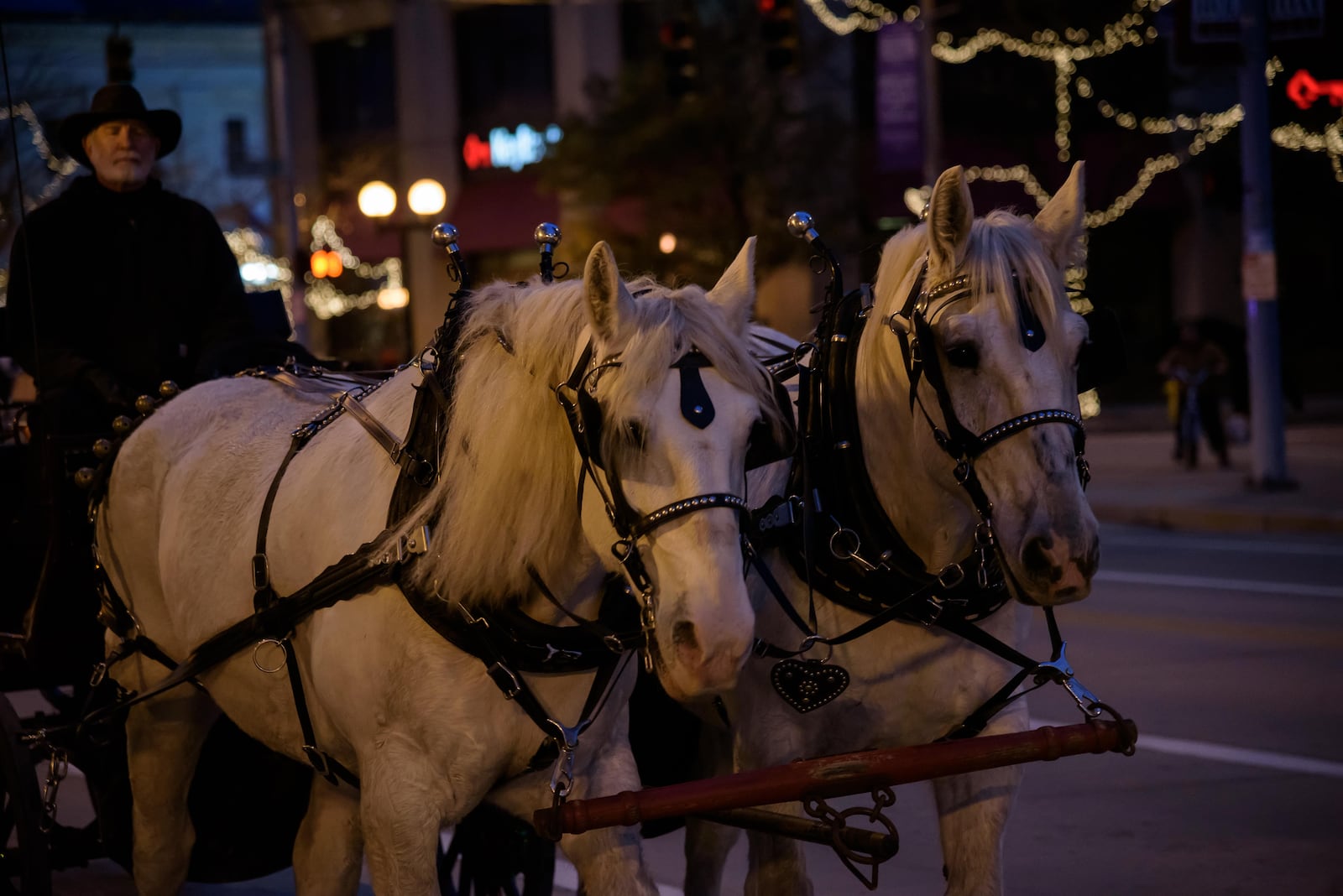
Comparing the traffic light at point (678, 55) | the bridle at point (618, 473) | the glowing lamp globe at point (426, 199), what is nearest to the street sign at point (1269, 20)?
the traffic light at point (678, 55)

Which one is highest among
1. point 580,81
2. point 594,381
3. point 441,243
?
point 580,81

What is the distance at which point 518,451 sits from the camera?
3.57m

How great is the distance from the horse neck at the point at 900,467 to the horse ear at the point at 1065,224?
0.47m

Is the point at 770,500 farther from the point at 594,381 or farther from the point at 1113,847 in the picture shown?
the point at 1113,847

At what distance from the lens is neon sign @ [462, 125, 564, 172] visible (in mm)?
31891

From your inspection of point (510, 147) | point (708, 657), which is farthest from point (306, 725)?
point (510, 147)

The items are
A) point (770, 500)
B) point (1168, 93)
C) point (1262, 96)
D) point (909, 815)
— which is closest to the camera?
point (770, 500)

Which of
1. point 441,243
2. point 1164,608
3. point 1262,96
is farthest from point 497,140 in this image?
point 441,243

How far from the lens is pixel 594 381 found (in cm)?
332

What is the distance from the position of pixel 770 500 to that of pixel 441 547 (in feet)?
2.86

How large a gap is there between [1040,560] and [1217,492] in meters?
14.9

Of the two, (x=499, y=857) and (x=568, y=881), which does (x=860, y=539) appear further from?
(x=568, y=881)

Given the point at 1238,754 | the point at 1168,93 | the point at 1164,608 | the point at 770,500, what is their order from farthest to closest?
the point at 1168,93 → the point at 1164,608 → the point at 1238,754 → the point at 770,500

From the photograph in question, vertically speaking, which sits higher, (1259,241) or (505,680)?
(1259,241)
